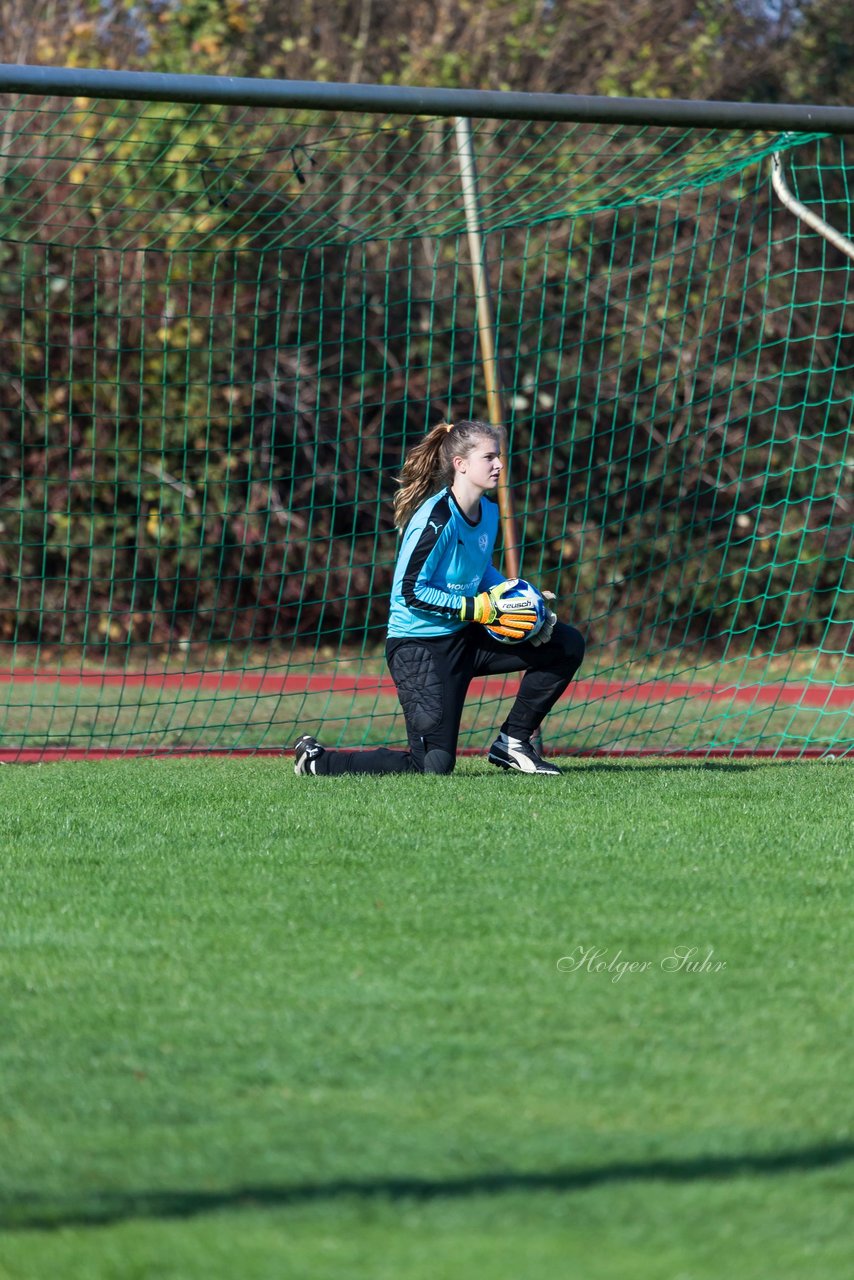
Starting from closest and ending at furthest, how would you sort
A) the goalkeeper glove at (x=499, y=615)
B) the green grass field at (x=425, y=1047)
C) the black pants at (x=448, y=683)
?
the green grass field at (x=425, y=1047), the goalkeeper glove at (x=499, y=615), the black pants at (x=448, y=683)

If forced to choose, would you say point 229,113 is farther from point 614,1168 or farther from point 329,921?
point 614,1168

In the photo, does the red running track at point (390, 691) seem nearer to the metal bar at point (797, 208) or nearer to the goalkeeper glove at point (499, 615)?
the goalkeeper glove at point (499, 615)

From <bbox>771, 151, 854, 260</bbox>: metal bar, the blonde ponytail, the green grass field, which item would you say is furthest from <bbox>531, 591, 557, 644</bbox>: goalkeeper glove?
<bbox>771, 151, 854, 260</bbox>: metal bar

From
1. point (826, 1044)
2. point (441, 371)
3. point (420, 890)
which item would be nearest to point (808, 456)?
point (441, 371)

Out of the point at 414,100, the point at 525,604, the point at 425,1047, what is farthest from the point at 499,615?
the point at 425,1047

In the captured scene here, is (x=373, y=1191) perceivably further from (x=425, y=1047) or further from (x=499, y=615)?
(x=499, y=615)

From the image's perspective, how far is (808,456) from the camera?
12906mm

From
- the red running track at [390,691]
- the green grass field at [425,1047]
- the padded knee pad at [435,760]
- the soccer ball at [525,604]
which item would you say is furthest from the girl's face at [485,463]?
the red running track at [390,691]

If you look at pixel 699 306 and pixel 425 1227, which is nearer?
pixel 425 1227

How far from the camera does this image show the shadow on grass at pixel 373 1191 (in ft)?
7.39

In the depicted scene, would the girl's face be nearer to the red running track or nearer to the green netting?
the red running track

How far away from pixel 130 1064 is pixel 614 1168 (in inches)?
37.6

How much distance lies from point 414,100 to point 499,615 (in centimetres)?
199

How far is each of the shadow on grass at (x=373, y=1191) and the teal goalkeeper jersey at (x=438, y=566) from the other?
3661mm
